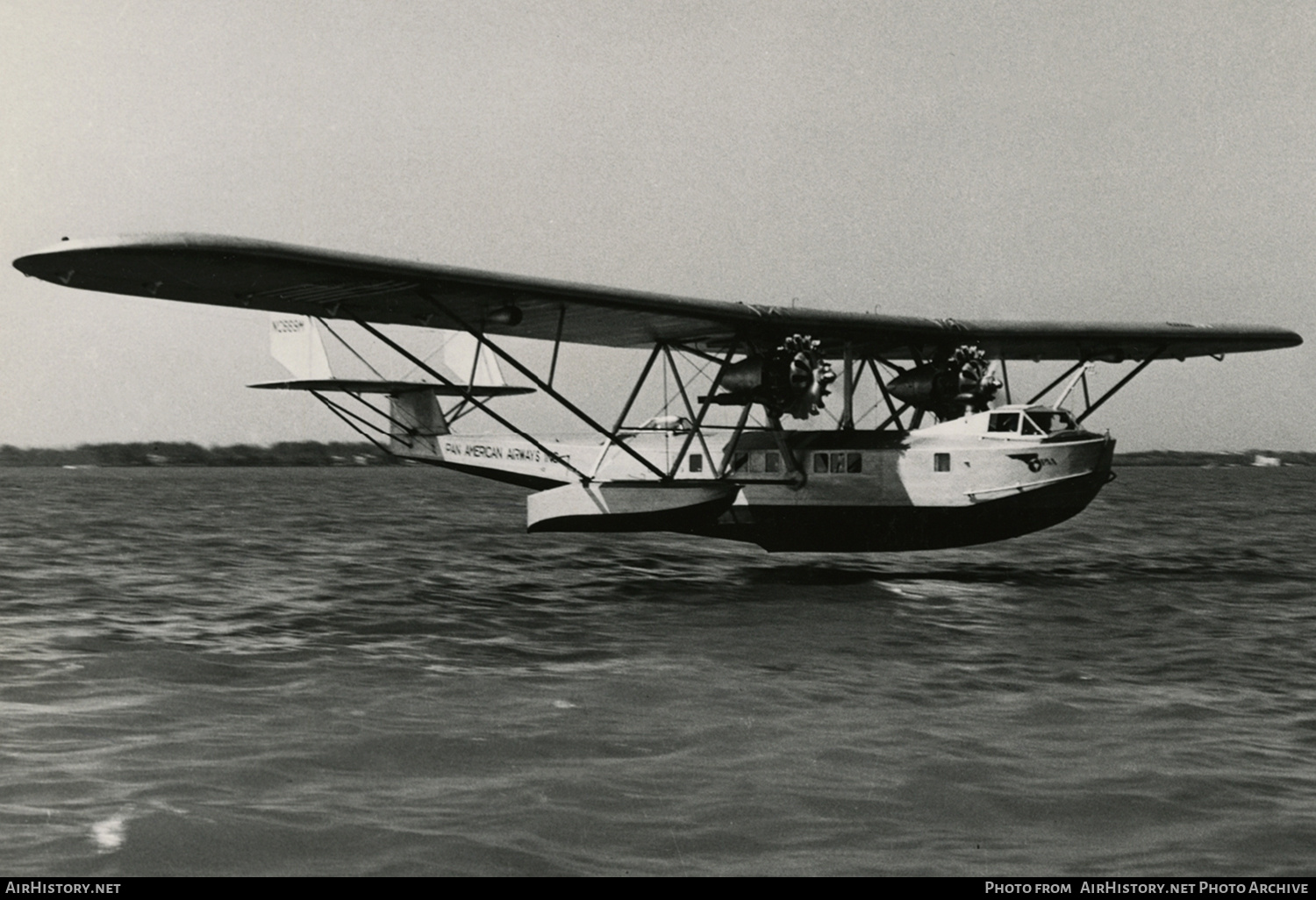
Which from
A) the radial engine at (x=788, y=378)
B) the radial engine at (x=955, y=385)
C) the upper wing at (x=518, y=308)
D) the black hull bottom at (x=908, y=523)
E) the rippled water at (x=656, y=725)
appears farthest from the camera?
the radial engine at (x=955, y=385)

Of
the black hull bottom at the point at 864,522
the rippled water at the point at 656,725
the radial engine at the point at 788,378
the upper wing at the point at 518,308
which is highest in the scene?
the upper wing at the point at 518,308

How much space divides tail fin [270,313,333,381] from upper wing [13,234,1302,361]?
3288 millimetres

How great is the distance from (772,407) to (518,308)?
4806mm

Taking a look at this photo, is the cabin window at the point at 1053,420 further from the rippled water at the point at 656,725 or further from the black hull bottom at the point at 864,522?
the rippled water at the point at 656,725

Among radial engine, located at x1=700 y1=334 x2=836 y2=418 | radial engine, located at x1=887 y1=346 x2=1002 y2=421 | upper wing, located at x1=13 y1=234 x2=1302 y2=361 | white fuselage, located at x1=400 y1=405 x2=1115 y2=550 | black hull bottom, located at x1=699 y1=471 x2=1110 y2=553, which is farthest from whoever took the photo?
radial engine, located at x1=887 y1=346 x2=1002 y2=421

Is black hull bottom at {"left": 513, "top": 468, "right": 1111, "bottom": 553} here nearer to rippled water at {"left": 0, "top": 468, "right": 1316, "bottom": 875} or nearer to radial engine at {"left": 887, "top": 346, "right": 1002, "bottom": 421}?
rippled water at {"left": 0, "top": 468, "right": 1316, "bottom": 875}

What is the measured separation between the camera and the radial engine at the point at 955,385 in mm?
21062

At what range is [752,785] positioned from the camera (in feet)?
23.2

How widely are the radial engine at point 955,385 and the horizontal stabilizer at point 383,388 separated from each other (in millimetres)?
8405

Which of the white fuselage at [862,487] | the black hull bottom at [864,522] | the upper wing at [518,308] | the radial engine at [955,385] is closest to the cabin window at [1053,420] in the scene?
the white fuselage at [862,487]

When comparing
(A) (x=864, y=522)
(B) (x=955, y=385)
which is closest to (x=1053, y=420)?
(B) (x=955, y=385)

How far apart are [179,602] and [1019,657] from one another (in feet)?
38.0

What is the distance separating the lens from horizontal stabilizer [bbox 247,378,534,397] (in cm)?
2003

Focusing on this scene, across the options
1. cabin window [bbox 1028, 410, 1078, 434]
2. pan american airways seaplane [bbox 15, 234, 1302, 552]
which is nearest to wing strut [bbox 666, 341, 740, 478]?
pan american airways seaplane [bbox 15, 234, 1302, 552]
